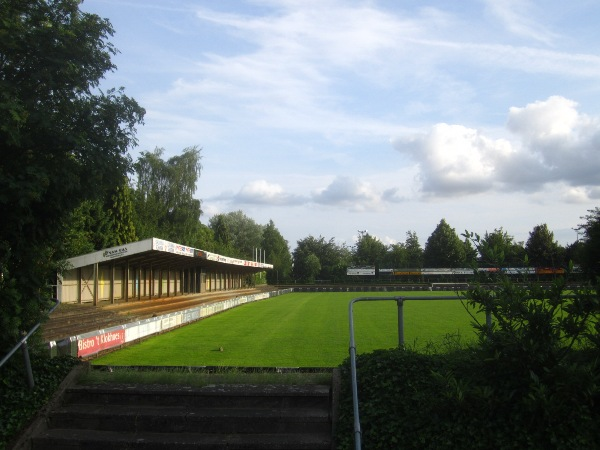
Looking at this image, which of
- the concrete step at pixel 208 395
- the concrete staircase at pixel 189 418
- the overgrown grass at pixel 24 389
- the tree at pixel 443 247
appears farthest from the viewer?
the tree at pixel 443 247

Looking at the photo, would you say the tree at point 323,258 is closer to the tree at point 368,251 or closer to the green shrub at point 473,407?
the tree at point 368,251

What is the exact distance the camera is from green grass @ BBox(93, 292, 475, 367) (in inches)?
556

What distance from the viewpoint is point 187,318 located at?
25453 mm

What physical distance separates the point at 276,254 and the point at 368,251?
20512 millimetres

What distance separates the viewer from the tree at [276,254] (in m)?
103

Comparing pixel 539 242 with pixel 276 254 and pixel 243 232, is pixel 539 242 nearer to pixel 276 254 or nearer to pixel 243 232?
pixel 276 254

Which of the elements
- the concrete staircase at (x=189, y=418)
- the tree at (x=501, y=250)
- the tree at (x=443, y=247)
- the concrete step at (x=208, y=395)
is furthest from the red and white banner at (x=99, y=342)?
the tree at (x=443, y=247)

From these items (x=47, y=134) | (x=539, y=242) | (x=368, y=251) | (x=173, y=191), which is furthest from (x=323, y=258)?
(x=47, y=134)

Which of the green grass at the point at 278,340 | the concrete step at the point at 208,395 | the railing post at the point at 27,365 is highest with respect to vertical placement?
the railing post at the point at 27,365

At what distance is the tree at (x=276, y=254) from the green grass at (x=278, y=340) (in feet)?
242

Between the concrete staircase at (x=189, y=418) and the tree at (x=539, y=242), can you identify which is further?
the tree at (x=539, y=242)

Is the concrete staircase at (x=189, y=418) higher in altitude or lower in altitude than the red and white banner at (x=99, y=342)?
higher

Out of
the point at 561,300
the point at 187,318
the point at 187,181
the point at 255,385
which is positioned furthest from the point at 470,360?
the point at 187,181

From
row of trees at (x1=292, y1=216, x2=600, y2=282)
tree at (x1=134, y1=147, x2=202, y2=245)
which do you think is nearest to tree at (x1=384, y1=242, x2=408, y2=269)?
row of trees at (x1=292, y1=216, x2=600, y2=282)
